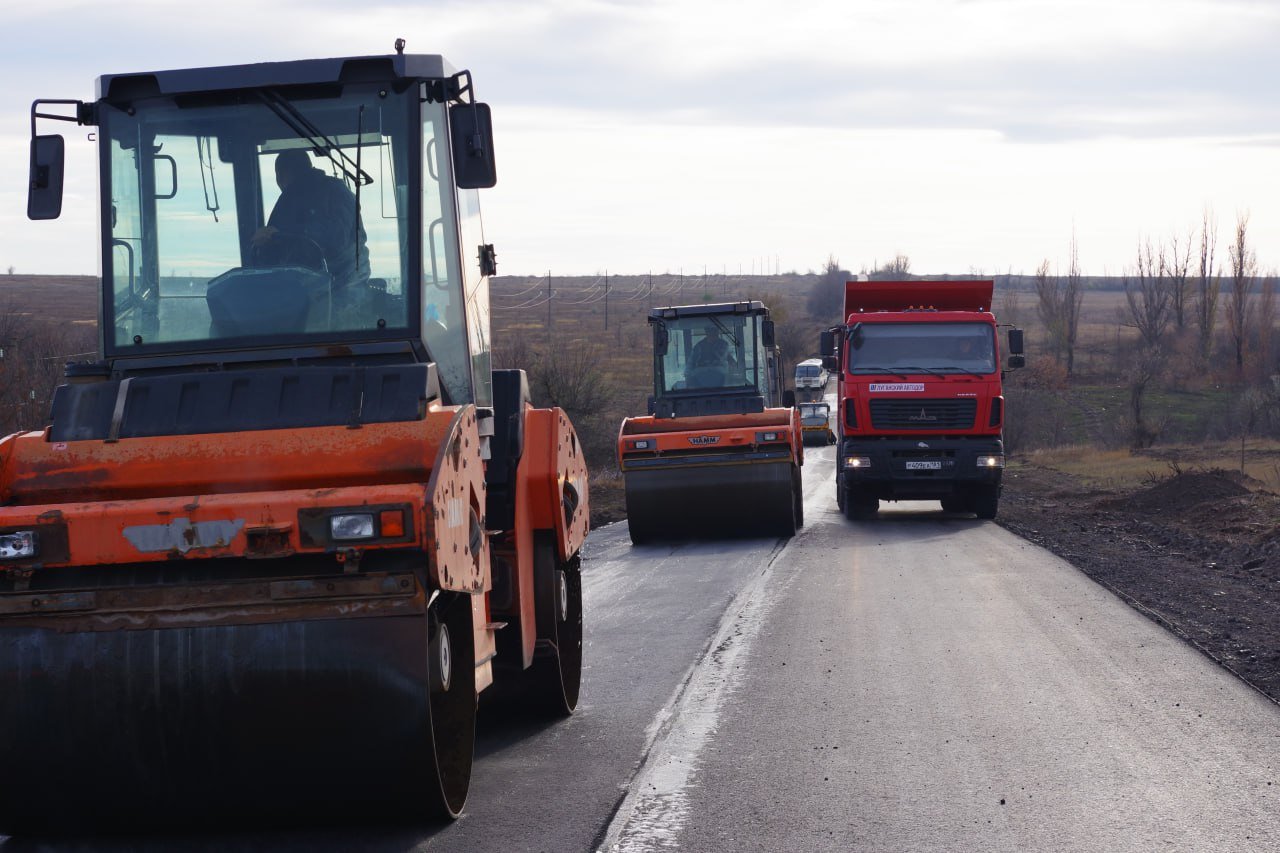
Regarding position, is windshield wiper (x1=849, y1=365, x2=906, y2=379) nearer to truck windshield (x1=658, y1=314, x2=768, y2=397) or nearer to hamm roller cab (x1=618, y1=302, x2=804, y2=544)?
truck windshield (x1=658, y1=314, x2=768, y2=397)

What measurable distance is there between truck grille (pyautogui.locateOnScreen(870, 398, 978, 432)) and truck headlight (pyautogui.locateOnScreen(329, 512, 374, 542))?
1637cm

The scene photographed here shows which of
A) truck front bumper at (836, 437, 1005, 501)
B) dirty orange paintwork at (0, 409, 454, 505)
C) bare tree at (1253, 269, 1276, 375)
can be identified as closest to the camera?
dirty orange paintwork at (0, 409, 454, 505)

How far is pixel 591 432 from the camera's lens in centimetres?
3838

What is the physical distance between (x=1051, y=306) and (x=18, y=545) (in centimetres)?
8008

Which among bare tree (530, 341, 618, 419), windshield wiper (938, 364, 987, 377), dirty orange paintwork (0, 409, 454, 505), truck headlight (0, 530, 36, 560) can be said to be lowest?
bare tree (530, 341, 618, 419)

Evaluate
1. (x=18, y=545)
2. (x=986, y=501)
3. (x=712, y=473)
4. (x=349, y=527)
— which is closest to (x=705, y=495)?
(x=712, y=473)

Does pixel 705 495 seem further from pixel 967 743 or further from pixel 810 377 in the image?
pixel 810 377

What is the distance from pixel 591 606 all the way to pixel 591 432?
26258mm

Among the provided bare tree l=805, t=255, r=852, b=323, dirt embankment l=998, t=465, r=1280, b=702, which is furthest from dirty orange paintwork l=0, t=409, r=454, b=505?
bare tree l=805, t=255, r=852, b=323

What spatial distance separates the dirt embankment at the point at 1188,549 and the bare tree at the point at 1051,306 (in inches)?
2101

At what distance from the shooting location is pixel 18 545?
4629mm

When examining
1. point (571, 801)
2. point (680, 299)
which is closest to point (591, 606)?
point (571, 801)

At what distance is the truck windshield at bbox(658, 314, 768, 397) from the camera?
19438 mm

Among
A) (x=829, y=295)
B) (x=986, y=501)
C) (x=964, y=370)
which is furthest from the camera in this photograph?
(x=829, y=295)
